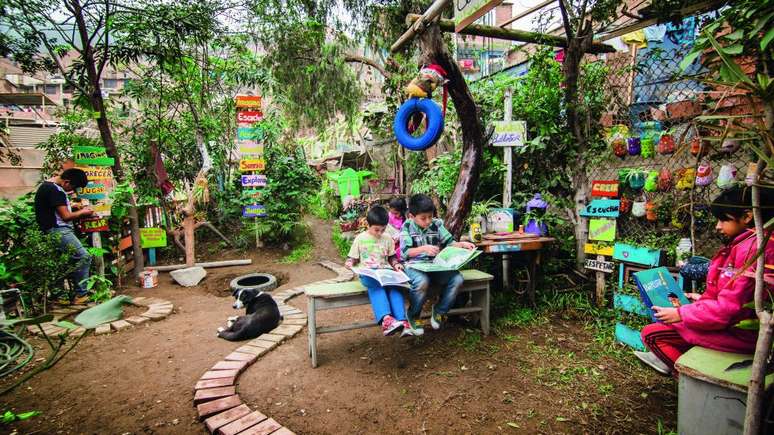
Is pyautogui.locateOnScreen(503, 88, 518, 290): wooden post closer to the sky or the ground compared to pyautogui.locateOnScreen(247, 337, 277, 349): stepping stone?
closer to the sky

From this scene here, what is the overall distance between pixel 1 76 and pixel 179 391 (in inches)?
796

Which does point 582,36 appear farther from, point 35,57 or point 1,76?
point 1,76

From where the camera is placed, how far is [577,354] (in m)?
3.11

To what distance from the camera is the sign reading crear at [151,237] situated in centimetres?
602

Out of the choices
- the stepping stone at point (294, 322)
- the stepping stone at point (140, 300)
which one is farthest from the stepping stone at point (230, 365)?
the stepping stone at point (140, 300)

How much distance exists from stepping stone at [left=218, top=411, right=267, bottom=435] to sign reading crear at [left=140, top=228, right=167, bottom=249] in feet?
15.9

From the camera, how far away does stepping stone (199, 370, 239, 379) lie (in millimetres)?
2762

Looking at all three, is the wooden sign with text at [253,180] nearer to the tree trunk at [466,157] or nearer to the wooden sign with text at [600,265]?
the tree trunk at [466,157]

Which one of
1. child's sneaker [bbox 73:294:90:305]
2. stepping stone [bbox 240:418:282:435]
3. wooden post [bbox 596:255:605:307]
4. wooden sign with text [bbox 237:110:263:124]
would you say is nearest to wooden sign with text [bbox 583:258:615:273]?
wooden post [bbox 596:255:605:307]

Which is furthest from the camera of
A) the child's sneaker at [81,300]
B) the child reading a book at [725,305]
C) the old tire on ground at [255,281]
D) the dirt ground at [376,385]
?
the old tire on ground at [255,281]

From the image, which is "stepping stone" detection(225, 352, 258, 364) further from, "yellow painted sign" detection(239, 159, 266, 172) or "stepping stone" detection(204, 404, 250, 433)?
"yellow painted sign" detection(239, 159, 266, 172)

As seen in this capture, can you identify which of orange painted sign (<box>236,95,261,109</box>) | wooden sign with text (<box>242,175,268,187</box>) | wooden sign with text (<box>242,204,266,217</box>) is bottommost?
wooden sign with text (<box>242,204,266,217</box>)

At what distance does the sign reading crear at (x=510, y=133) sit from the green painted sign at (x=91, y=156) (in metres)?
4.92

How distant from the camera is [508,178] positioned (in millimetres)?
4441
